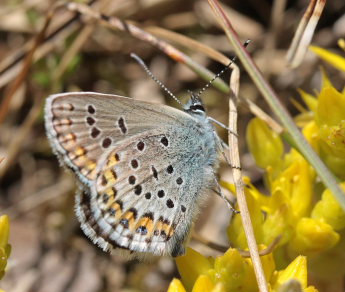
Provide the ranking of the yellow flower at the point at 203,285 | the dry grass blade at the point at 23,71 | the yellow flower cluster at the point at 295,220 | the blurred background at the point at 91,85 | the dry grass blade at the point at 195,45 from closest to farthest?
the yellow flower at the point at 203,285, the yellow flower cluster at the point at 295,220, the dry grass blade at the point at 195,45, the dry grass blade at the point at 23,71, the blurred background at the point at 91,85

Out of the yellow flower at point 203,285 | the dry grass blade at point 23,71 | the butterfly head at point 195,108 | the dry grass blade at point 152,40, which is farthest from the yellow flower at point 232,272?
the dry grass blade at point 23,71

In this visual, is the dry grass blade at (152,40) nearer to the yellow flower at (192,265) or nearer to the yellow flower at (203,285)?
the yellow flower at (192,265)

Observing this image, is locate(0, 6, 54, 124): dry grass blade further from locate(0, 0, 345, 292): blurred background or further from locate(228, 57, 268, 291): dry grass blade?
locate(228, 57, 268, 291): dry grass blade

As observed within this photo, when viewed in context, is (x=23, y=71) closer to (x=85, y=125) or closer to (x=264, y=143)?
(x=85, y=125)

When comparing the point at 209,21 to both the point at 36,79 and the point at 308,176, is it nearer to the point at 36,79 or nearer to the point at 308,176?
the point at 36,79

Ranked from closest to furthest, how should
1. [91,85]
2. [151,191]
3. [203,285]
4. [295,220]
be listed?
[203,285] → [151,191] → [295,220] → [91,85]

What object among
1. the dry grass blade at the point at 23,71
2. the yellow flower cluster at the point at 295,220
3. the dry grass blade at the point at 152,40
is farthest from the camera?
the dry grass blade at the point at 23,71

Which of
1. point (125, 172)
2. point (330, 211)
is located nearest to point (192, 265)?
point (125, 172)

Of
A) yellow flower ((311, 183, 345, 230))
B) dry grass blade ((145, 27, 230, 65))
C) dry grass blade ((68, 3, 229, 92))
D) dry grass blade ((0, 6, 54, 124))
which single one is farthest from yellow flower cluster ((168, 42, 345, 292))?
dry grass blade ((0, 6, 54, 124))
